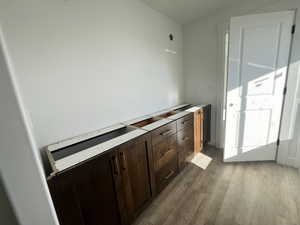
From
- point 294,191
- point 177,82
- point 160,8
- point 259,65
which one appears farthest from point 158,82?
point 294,191

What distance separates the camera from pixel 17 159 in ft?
1.21

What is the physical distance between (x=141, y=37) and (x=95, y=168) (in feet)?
5.63

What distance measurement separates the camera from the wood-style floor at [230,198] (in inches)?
53.9

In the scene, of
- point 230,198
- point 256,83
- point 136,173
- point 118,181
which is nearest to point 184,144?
point 230,198

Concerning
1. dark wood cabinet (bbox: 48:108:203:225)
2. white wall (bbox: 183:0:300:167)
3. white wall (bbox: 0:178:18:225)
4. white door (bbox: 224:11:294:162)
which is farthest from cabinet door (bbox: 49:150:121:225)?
white wall (bbox: 183:0:300:167)

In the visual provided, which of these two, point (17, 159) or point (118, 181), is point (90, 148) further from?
point (17, 159)

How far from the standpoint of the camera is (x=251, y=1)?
2043mm

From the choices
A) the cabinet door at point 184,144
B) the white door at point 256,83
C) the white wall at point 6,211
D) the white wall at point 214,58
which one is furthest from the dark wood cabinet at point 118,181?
the white wall at point 214,58

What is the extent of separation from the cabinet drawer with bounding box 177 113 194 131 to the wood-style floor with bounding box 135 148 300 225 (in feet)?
2.30

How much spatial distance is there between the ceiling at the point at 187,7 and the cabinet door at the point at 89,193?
6.87 ft

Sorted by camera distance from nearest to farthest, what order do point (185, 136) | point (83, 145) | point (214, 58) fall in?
point (83, 145)
point (185, 136)
point (214, 58)

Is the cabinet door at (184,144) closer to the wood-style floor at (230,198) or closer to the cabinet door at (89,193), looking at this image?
the wood-style floor at (230,198)

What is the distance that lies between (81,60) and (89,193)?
116cm

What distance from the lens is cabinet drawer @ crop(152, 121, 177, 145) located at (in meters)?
1.50
